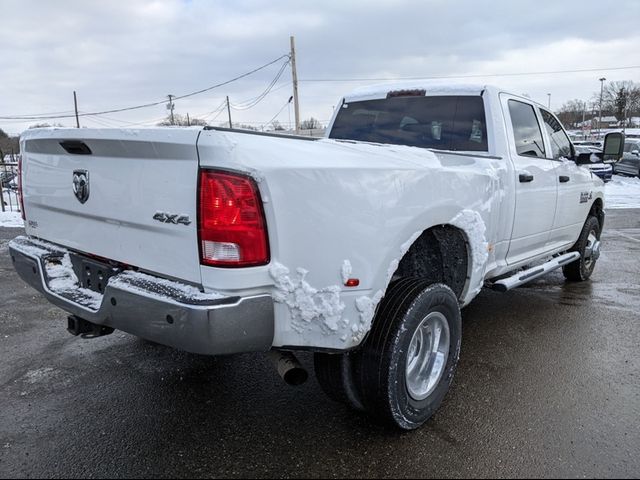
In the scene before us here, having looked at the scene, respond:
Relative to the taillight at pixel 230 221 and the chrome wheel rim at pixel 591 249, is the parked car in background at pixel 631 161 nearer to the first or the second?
the chrome wheel rim at pixel 591 249

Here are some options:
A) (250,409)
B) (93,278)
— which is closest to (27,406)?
(93,278)

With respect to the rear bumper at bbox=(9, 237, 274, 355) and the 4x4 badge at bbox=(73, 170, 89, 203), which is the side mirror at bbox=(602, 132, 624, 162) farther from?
the 4x4 badge at bbox=(73, 170, 89, 203)

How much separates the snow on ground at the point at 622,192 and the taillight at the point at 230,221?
12.6 metres

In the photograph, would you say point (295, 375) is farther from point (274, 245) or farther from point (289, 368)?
point (274, 245)

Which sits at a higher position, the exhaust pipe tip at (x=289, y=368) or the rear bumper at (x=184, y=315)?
the rear bumper at (x=184, y=315)

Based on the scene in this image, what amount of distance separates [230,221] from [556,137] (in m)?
4.14

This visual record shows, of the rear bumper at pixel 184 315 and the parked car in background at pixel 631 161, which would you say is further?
the parked car in background at pixel 631 161

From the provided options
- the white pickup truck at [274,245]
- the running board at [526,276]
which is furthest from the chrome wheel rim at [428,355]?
the running board at [526,276]

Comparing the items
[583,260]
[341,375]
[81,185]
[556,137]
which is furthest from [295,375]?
[583,260]

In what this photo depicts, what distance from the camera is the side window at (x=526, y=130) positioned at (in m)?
Answer: 4.13

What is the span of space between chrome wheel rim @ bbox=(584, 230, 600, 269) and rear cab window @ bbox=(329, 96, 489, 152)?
2774mm

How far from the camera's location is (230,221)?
2041mm

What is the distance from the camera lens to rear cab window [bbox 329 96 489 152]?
13.0ft

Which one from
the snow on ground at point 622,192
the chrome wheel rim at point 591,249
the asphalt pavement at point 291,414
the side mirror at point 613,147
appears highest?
the side mirror at point 613,147
